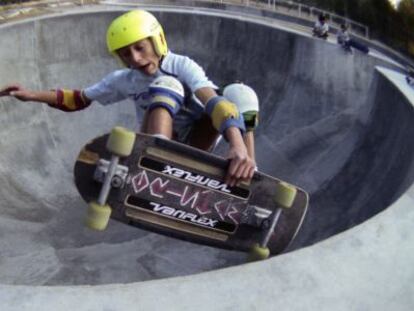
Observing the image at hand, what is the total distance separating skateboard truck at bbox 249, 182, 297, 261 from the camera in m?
4.81

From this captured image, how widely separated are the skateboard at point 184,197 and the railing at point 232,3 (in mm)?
9996

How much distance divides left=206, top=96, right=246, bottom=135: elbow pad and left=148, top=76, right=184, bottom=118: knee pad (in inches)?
12.3

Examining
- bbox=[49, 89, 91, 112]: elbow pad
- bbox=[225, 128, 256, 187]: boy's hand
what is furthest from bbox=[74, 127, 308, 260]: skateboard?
bbox=[49, 89, 91, 112]: elbow pad

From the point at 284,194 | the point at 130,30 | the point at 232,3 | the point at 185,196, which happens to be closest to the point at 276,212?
the point at 284,194

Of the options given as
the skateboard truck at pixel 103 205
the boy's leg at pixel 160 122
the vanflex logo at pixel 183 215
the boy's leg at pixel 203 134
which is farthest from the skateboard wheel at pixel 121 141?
the boy's leg at pixel 203 134

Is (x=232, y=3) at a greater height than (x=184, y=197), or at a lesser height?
greater

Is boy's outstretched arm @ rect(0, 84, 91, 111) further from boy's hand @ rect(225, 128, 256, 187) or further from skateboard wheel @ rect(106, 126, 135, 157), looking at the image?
boy's hand @ rect(225, 128, 256, 187)

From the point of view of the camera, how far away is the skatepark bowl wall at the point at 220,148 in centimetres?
809

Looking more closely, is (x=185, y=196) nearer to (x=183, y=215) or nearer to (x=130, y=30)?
(x=183, y=215)

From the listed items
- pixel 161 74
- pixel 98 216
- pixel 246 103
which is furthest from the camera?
pixel 246 103

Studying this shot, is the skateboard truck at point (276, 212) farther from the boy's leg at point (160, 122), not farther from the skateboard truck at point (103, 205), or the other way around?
the skateboard truck at point (103, 205)

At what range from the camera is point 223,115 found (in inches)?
190

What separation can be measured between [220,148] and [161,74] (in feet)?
19.8

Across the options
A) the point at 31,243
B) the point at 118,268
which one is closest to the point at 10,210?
the point at 31,243
